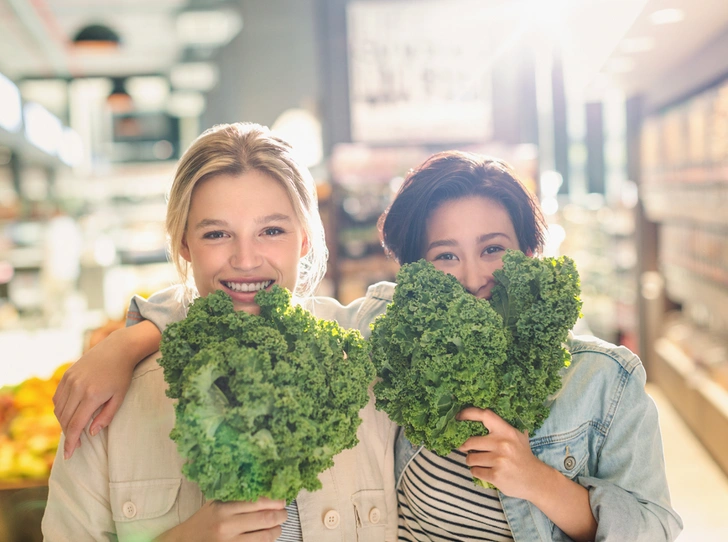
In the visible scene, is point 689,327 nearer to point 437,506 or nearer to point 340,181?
point 340,181

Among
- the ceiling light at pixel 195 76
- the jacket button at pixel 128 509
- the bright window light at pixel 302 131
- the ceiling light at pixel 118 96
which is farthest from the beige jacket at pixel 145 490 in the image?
the ceiling light at pixel 195 76

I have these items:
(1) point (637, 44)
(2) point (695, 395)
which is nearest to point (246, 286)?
(1) point (637, 44)

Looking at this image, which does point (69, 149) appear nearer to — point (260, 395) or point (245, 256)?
point (245, 256)

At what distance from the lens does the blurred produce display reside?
225 cm

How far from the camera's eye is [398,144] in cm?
546

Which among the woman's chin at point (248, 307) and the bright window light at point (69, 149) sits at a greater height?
the bright window light at point (69, 149)

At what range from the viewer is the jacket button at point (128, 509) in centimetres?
142

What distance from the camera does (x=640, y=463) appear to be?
1.38m

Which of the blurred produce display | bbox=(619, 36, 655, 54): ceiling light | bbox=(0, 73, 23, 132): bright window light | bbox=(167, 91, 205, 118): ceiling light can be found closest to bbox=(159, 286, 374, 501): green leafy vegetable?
the blurred produce display

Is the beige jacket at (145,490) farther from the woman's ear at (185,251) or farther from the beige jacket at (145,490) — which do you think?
the woman's ear at (185,251)

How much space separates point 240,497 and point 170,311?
700 mm

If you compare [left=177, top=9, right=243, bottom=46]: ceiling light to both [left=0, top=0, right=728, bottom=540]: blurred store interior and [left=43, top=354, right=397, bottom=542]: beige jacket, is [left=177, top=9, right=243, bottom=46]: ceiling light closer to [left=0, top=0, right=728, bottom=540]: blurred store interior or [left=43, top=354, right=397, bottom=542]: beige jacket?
[left=0, top=0, right=728, bottom=540]: blurred store interior

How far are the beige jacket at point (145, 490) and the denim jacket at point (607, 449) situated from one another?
13.3 inches

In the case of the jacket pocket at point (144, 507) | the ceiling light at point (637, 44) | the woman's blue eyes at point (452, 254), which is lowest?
the jacket pocket at point (144, 507)
